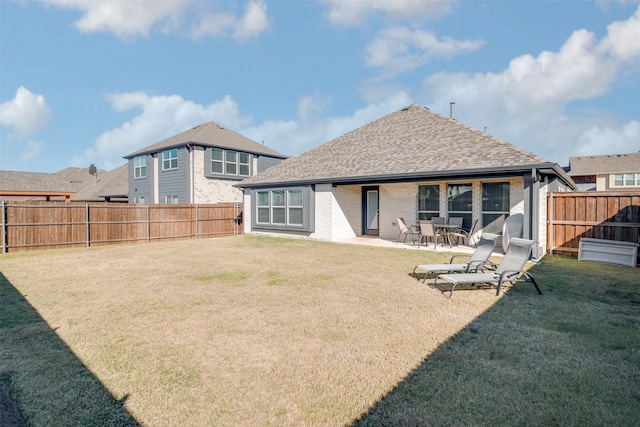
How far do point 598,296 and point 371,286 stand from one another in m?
4.21

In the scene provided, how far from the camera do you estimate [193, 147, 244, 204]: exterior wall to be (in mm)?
22203

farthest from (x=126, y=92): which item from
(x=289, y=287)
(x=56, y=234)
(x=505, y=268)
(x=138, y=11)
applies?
(x=505, y=268)

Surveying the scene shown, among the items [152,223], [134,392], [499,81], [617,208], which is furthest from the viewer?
[499,81]

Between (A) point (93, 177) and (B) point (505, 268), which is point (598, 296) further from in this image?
(A) point (93, 177)

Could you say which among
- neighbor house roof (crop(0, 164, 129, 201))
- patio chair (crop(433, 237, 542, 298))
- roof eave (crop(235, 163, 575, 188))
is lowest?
patio chair (crop(433, 237, 542, 298))

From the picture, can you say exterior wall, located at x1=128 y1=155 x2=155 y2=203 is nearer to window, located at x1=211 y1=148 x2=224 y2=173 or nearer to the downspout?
window, located at x1=211 y1=148 x2=224 y2=173

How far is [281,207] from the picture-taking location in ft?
56.5

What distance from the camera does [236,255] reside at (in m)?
11.7

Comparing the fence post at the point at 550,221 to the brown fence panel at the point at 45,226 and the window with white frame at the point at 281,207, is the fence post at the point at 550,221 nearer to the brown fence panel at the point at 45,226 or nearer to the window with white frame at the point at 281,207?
the window with white frame at the point at 281,207

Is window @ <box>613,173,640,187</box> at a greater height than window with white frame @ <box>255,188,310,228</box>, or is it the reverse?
window @ <box>613,173,640,187</box>

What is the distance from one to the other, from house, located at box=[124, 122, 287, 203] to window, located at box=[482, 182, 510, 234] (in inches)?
624

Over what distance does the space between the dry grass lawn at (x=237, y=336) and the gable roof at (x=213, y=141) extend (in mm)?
14882

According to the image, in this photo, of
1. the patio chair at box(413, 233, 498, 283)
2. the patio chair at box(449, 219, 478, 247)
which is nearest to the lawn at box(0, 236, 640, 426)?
the patio chair at box(413, 233, 498, 283)

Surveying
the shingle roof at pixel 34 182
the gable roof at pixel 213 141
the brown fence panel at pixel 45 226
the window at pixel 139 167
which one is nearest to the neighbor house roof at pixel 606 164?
the gable roof at pixel 213 141
